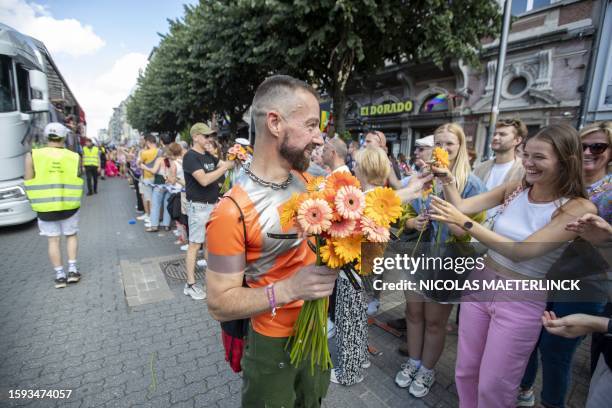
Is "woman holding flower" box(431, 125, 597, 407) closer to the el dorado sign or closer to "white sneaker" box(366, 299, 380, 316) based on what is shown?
"white sneaker" box(366, 299, 380, 316)

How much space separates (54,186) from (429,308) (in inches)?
201

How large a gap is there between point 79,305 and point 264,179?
416 cm

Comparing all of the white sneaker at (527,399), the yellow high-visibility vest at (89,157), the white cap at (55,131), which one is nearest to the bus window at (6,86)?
the white cap at (55,131)

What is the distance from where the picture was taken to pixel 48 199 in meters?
4.23

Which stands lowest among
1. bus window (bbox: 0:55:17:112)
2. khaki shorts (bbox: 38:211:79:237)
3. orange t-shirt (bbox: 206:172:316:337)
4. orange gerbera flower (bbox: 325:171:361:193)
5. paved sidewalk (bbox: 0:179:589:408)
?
paved sidewalk (bbox: 0:179:589:408)

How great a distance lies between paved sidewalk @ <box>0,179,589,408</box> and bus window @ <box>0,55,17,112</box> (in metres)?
3.69

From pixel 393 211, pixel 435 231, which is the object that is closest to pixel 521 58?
pixel 435 231

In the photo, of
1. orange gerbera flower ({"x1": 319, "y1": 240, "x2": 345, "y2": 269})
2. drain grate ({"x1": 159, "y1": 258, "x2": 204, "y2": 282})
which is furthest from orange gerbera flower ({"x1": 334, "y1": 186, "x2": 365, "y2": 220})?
drain grate ({"x1": 159, "y1": 258, "x2": 204, "y2": 282})

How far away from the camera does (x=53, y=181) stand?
4227mm

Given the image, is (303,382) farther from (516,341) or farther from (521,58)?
(521,58)

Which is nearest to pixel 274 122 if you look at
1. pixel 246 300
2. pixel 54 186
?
pixel 246 300

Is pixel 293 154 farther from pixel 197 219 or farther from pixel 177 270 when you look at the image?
pixel 177 270

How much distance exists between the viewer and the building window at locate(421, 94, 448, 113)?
16891mm

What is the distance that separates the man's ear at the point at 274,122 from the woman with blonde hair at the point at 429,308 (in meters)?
1.61
